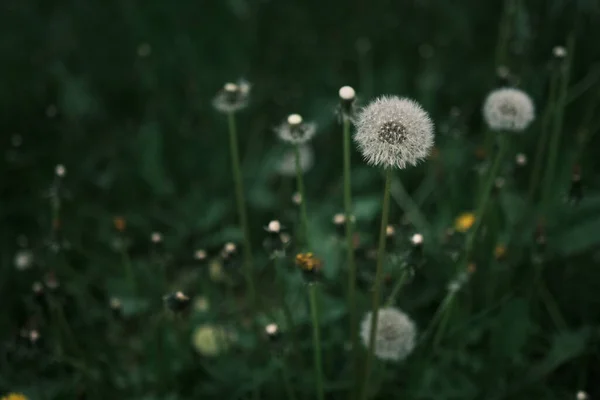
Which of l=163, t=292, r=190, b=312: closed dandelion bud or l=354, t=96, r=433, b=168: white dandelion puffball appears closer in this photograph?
l=354, t=96, r=433, b=168: white dandelion puffball

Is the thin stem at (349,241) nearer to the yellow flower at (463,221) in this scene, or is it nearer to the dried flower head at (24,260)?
the yellow flower at (463,221)

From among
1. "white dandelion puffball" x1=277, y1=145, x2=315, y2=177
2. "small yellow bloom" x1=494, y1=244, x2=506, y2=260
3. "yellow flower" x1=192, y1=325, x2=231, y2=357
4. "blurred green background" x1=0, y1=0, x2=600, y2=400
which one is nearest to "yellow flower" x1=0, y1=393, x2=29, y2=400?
"blurred green background" x1=0, y1=0, x2=600, y2=400

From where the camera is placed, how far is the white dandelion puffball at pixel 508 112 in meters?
1.40

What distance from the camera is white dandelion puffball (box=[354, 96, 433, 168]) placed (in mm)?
991

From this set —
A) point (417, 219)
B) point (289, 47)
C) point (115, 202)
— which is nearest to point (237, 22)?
point (289, 47)

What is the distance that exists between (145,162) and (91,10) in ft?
2.85

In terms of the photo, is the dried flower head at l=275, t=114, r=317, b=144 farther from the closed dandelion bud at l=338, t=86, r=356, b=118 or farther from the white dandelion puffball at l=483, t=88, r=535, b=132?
the white dandelion puffball at l=483, t=88, r=535, b=132

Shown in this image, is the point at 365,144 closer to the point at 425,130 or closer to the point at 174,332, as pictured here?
the point at 425,130

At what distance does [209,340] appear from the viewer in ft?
5.65

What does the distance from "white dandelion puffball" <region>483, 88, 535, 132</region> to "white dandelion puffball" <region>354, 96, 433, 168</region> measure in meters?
0.42

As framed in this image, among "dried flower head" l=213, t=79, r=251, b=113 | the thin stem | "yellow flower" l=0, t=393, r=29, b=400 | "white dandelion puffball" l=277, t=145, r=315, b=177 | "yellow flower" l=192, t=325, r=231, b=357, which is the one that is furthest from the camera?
"white dandelion puffball" l=277, t=145, r=315, b=177

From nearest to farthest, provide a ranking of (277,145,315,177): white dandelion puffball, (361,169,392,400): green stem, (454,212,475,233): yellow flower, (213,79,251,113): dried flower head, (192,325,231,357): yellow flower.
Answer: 1. (361,169,392,400): green stem
2. (213,79,251,113): dried flower head
3. (192,325,231,357): yellow flower
4. (454,212,475,233): yellow flower
5. (277,145,315,177): white dandelion puffball

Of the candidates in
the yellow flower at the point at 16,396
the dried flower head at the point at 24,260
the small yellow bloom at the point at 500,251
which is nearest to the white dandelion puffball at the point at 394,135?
the small yellow bloom at the point at 500,251

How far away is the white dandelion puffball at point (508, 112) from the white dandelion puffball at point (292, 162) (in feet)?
2.33
